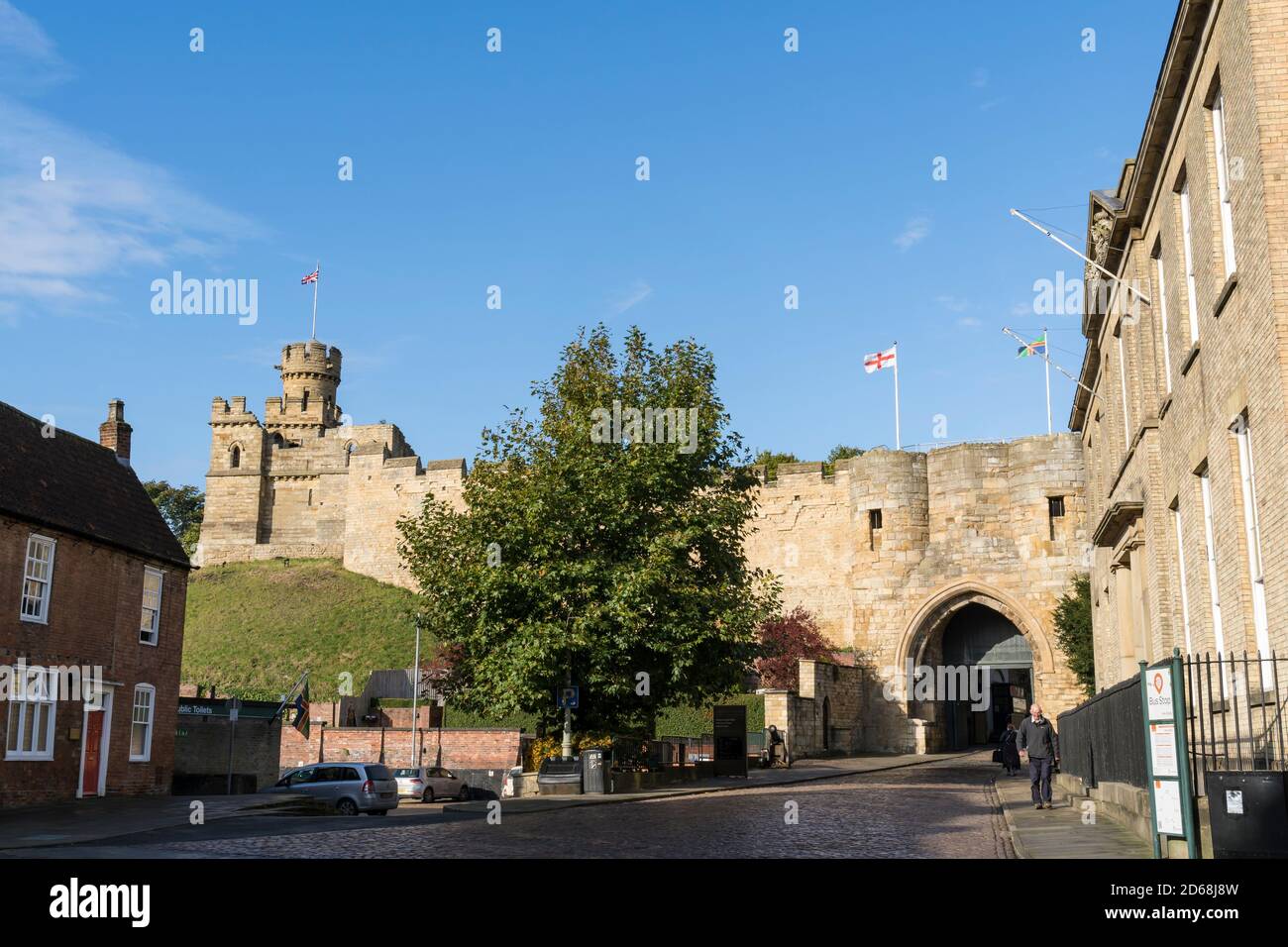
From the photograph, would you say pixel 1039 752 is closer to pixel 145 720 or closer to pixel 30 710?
pixel 30 710

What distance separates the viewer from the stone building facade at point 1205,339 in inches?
500

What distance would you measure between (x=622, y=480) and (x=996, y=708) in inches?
1372

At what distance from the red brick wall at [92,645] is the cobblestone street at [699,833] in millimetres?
7969

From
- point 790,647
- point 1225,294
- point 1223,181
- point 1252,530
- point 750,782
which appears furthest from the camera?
point 790,647

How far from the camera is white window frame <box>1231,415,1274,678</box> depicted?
14.0 m

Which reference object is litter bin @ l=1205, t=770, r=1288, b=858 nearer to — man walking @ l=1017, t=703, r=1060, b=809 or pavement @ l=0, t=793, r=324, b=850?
man walking @ l=1017, t=703, r=1060, b=809

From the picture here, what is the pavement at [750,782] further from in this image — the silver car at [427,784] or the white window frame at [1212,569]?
the white window frame at [1212,569]

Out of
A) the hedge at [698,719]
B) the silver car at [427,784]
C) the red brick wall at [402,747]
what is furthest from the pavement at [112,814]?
the hedge at [698,719]

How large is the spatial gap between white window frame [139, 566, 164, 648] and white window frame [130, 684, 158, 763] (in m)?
1.01

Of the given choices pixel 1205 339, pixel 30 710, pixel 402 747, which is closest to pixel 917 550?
pixel 402 747

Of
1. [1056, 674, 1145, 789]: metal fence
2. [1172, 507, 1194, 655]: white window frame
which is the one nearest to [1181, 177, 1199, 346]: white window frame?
[1172, 507, 1194, 655]: white window frame

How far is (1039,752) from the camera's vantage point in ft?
65.5

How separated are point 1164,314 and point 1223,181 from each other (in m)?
4.39
